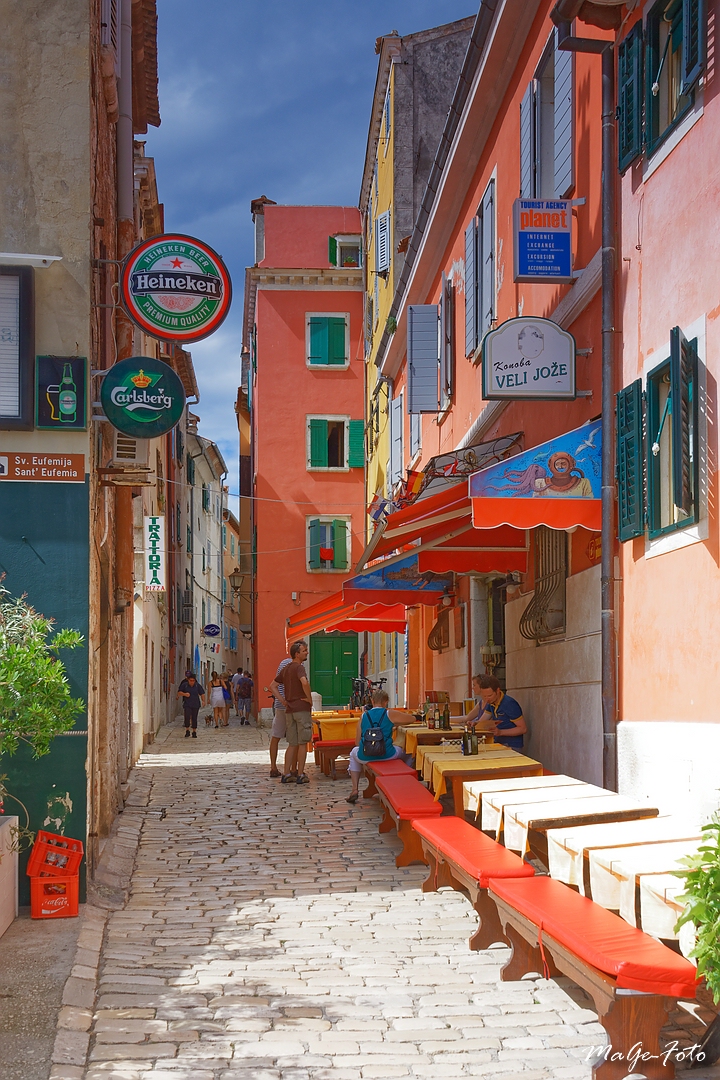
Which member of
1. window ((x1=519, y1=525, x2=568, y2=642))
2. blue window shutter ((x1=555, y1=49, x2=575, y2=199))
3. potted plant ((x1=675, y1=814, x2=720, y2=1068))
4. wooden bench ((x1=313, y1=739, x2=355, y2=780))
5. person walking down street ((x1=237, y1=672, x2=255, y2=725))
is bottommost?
person walking down street ((x1=237, y1=672, x2=255, y2=725))

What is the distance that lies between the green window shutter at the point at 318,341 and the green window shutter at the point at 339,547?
4815 millimetres

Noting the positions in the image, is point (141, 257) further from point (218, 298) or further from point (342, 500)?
point (342, 500)

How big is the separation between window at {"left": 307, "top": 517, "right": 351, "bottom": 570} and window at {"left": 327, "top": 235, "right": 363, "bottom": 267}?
24.0ft

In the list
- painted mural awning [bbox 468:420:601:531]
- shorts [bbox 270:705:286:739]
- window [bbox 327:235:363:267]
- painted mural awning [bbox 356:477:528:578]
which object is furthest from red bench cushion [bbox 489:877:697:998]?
window [bbox 327:235:363:267]

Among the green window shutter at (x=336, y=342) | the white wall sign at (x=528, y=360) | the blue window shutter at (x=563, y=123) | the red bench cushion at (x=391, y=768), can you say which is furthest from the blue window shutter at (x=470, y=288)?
the green window shutter at (x=336, y=342)

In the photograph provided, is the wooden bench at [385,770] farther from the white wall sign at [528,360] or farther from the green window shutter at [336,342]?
the green window shutter at [336,342]

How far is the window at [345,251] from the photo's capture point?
32.7 m

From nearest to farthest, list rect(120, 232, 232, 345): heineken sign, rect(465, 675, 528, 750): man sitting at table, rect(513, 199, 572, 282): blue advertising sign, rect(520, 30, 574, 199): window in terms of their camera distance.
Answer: rect(120, 232, 232, 345): heineken sign, rect(513, 199, 572, 282): blue advertising sign, rect(520, 30, 574, 199): window, rect(465, 675, 528, 750): man sitting at table

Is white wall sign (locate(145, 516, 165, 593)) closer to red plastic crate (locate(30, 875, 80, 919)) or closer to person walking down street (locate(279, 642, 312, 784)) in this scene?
person walking down street (locate(279, 642, 312, 784))

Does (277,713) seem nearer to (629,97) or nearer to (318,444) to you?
(629,97)

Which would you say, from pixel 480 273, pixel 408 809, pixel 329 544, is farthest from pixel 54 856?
pixel 329 544

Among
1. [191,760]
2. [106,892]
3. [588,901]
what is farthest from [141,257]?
[191,760]

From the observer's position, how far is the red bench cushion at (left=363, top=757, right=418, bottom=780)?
1105 centimetres

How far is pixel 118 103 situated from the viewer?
37.6 feet
